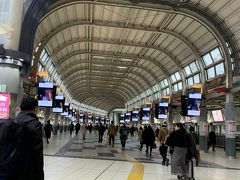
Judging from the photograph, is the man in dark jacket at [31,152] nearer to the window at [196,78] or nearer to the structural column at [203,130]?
the structural column at [203,130]

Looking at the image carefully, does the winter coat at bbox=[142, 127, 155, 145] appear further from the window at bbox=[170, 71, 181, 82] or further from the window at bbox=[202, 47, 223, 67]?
the window at bbox=[170, 71, 181, 82]

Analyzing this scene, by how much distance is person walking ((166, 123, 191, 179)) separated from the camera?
9281mm

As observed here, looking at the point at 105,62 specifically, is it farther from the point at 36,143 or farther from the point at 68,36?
the point at 36,143

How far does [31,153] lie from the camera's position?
332cm

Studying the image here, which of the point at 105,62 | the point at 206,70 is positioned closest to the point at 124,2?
the point at 206,70

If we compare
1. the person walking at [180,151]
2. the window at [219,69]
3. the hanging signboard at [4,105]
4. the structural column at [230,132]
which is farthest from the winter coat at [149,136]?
the window at [219,69]

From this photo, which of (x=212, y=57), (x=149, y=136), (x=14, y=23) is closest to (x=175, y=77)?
(x=212, y=57)

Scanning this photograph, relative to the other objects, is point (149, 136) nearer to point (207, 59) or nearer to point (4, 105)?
point (4, 105)

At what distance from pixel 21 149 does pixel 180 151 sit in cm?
685

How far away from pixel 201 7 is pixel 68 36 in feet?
48.3

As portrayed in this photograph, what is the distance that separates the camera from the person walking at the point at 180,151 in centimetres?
928

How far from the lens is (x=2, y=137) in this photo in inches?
126

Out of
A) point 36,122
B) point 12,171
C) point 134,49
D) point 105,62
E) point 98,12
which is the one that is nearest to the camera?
point 12,171

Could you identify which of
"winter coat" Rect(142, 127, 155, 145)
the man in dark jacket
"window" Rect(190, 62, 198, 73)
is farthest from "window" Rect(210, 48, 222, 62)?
the man in dark jacket
